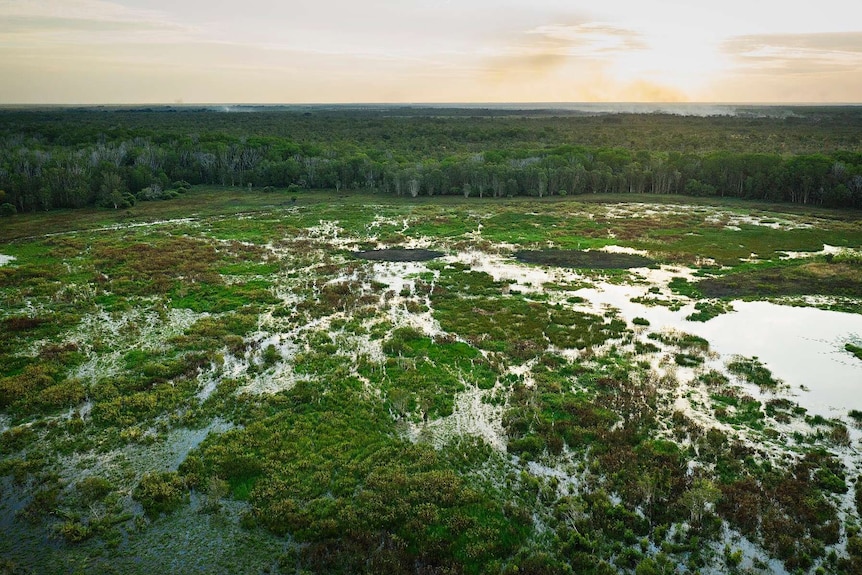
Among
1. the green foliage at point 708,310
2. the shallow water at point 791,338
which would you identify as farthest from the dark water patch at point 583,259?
the green foliage at point 708,310

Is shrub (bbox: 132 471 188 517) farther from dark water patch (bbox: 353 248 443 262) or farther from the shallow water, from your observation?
dark water patch (bbox: 353 248 443 262)

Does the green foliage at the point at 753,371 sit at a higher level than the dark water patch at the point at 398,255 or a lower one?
lower

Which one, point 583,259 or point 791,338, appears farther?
point 583,259

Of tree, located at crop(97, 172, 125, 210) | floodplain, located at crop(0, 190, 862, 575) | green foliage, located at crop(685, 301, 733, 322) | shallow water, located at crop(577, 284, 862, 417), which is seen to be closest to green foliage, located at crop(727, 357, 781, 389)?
floodplain, located at crop(0, 190, 862, 575)

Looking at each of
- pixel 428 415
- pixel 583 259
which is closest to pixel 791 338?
pixel 583 259

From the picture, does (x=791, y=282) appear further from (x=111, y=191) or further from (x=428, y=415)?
(x=111, y=191)

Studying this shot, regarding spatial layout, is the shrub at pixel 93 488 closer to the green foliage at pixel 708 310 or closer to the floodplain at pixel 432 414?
the floodplain at pixel 432 414
